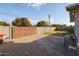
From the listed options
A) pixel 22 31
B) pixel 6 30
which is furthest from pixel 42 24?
pixel 6 30

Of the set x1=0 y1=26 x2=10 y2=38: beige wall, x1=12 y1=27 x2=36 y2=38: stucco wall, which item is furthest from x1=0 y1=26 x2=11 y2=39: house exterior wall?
x1=12 y1=27 x2=36 y2=38: stucco wall

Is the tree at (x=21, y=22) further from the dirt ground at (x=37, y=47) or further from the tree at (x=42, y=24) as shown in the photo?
the dirt ground at (x=37, y=47)

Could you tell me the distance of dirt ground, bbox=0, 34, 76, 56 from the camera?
8.21 metres

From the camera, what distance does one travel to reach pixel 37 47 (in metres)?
8.35

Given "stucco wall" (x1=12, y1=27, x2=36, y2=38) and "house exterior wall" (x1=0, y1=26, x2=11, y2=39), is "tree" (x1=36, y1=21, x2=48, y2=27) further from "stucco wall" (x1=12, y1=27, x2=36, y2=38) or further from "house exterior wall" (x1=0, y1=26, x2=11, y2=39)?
"house exterior wall" (x1=0, y1=26, x2=11, y2=39)

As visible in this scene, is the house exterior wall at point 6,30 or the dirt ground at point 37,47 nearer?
the dirt ground at point 37,47

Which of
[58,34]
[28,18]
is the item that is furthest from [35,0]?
[58,34]

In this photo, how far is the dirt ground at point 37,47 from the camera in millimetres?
8211

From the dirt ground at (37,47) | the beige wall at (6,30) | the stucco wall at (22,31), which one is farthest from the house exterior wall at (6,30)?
the dirt ground at (37,47)

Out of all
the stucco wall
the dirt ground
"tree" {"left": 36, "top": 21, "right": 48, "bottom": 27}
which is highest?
"tree" {"left": 36, "top": 21, "right": 48, "bottom": 27}

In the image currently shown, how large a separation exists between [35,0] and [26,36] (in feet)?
4.00

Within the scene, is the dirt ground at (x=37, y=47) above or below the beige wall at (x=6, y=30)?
below

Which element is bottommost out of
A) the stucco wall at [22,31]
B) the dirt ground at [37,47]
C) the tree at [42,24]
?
the dirt ground at [37,47]

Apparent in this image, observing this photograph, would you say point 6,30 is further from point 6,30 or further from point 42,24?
point 42,24
